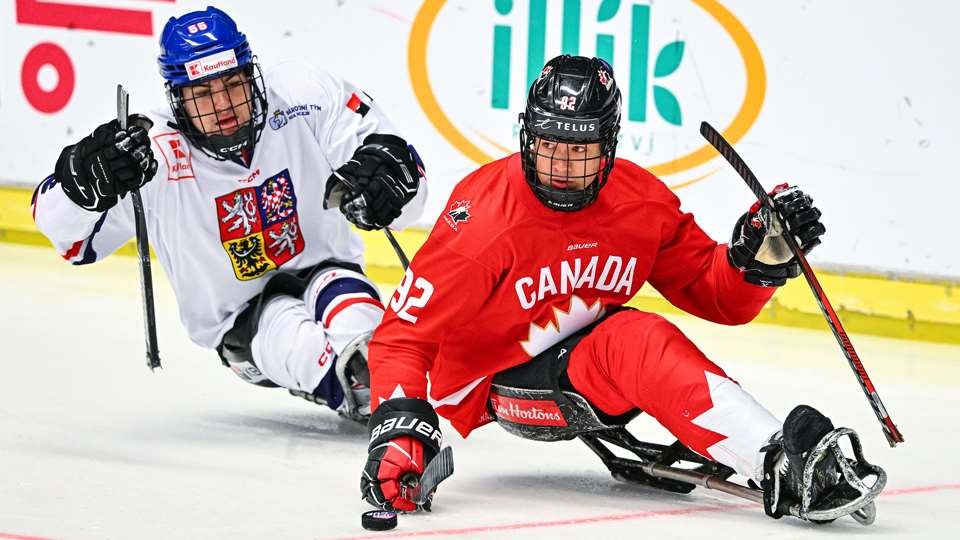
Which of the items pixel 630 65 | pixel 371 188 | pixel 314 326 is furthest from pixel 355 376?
pixel 630 65

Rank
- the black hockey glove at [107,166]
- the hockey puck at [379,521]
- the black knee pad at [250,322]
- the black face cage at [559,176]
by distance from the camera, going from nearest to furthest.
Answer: the hockey puck at [379,521]
the black face cage at [559,176]
the black hockey glove at [107,166]
the black knee pad at [250,322]

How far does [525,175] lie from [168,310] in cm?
305

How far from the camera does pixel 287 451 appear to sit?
4371 mm

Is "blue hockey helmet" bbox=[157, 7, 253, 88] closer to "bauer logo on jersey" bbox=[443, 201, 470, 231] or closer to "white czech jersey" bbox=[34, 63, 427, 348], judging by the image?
"white czech jersey" bbox=[34, 63, 427, 348]

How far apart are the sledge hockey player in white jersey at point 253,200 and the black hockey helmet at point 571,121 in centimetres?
73

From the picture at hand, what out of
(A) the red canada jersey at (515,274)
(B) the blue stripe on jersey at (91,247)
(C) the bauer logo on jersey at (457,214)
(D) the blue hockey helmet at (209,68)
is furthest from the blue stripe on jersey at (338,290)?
(C) the bauer logo on jersey at (457,214)

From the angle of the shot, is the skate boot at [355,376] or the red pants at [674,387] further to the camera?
the skate boot at [355,376]

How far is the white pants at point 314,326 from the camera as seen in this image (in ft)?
14.6

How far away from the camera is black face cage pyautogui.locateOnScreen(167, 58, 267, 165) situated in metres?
4.34

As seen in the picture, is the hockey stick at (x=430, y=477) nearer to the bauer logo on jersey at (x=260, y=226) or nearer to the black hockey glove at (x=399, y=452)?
the black hockey glove at (x=399, y=452)

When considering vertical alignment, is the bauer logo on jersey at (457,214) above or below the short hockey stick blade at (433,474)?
above

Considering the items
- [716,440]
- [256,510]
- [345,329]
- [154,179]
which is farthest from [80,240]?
[716,440]

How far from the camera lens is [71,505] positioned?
358cm

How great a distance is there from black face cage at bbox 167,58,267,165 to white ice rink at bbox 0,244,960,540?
78 cm
